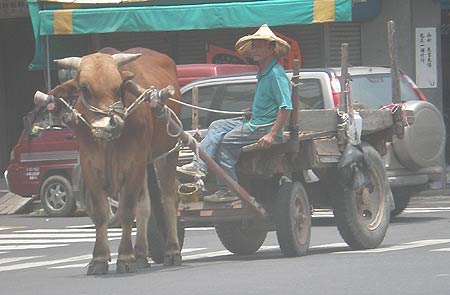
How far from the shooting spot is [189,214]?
13.6 meters

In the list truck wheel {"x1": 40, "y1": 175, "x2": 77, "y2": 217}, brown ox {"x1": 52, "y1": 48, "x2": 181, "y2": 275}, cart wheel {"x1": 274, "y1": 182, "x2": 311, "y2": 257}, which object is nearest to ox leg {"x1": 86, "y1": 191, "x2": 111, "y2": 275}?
brown ox {"x1": 52, "y1": 48, "x2": 181, "y2": 275}

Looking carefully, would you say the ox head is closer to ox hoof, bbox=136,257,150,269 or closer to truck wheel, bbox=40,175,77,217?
ox hoof, bbox=136,257,150,269

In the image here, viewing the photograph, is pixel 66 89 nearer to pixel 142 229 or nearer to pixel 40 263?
pixel 142 229

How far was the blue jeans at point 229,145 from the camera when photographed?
43.5 feet

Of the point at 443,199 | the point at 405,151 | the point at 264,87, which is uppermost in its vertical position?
the point at 264,87

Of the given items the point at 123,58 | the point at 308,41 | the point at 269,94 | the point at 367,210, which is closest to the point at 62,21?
the point at 308,41

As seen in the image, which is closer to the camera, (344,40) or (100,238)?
(100,238)

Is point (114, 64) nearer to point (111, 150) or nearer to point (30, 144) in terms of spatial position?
point (111, 150)

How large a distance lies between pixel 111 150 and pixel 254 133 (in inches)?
65.2

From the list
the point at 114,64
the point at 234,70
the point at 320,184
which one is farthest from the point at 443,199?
the point at 114,64

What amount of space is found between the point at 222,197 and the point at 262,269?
1.44m

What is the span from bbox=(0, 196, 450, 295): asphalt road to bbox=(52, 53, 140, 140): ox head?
54.0 inches

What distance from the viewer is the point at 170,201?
527 inches

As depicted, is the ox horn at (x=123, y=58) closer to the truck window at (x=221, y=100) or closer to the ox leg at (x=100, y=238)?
the ox leg at (x=100, y=238)
